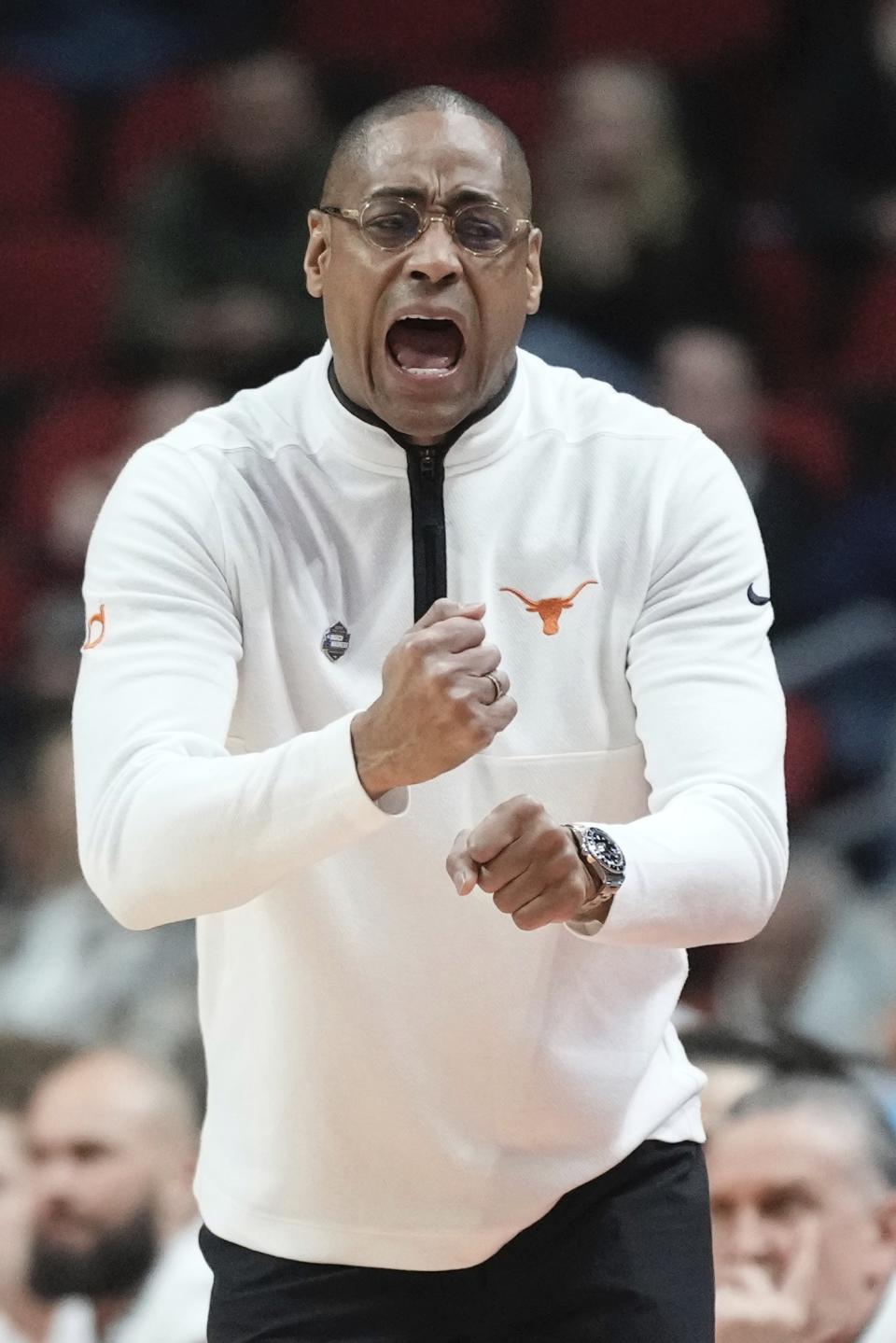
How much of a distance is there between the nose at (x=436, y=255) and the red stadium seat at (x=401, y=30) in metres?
3.48

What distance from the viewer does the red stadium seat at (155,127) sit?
17.8ft

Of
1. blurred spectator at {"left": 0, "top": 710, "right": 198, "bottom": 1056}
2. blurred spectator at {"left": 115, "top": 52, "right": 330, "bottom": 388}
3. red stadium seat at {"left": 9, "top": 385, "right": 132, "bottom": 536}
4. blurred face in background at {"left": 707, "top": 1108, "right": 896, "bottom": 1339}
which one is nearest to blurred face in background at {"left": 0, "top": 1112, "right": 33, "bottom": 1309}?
blurred spectator at {"left": 0, "top": 710, "right": 198, "bottom": 1056}

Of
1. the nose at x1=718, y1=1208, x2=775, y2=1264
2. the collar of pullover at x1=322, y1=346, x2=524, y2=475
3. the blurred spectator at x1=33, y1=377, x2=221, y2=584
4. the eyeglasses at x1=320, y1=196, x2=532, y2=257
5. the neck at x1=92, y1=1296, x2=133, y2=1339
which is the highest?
the eyeglasses at x1=320, y1=196, x2=532, y2=257

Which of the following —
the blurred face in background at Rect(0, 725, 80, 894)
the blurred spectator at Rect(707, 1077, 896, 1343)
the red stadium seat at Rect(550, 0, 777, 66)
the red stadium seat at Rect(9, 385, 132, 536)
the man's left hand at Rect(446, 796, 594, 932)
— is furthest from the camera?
the red stadium seat at Rect(550, 0, 777, 66)

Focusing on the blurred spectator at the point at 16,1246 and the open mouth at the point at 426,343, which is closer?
the open mouth at the point at 426,343

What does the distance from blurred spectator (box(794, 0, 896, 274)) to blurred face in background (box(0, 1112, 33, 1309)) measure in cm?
305

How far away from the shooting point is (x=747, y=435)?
4922mm

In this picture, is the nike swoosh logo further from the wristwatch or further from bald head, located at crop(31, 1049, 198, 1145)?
bald head, located at crop(31, 1049, 198, 1145)

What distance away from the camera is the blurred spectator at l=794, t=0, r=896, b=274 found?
17.5ft

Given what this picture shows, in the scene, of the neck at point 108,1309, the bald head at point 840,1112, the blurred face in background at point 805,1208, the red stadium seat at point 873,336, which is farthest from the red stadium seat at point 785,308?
the neck at point 108,1309

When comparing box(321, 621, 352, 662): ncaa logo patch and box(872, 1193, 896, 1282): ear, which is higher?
box(321, 621, 352, 662): ncaa logo patch

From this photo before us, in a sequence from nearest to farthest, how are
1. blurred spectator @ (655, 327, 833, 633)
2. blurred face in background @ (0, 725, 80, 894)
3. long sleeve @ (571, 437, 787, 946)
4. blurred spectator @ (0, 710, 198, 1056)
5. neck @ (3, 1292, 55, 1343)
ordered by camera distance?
long sleeve @ (571, 437, 787, 946) → neck @ (3, 1292, 55, 1343) → blurred spectator @ (0, 710, 198, 1056) → blurred face in background @ (0, 725, 80, 894) → blurred spectator @ (655, 327, 833, 633)

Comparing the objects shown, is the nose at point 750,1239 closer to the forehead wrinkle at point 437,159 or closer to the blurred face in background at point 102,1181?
the blurred face in background at point 102,1181

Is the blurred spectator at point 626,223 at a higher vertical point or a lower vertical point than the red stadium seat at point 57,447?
higher
